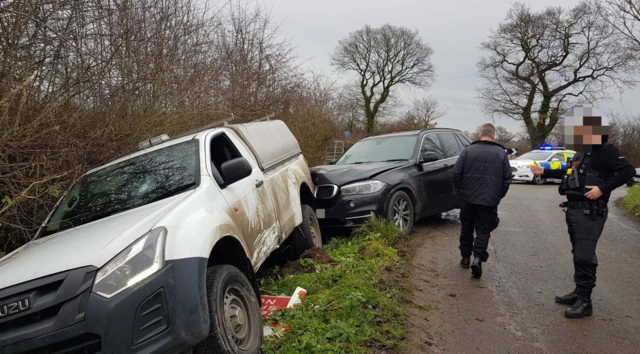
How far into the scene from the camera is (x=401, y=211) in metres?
6.82

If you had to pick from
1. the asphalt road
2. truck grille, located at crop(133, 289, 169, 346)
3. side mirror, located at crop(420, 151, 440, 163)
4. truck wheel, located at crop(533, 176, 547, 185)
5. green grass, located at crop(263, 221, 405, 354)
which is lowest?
truck wheel, located at crop(533, 176, 547, 185)

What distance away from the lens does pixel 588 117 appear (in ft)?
13.9

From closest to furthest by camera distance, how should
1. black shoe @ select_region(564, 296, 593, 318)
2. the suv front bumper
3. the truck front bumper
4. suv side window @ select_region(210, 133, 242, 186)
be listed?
the truck front bumper
black shoe @ select_region(564, 296, 593, 318)
suv side window @ select_region(210, 133, 242, 186)
the suv front bumper

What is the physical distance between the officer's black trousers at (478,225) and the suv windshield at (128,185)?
3.35 metres

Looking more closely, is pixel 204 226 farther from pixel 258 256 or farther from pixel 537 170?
pixel 537 170

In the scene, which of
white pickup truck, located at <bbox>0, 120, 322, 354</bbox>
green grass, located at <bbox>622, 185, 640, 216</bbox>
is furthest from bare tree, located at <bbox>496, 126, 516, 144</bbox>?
white pickup truck, located at <bbox>0, 120, 322, 354</bbox>

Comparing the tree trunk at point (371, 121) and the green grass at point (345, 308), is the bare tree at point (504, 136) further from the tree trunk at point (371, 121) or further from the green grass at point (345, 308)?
the green grass at point (345, 308)

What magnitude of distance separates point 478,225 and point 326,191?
222 centimetres

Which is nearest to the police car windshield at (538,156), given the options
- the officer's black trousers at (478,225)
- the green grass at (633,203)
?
the green grass at (633,203)

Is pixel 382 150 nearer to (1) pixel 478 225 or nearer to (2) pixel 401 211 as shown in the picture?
(2) pixel 401 211

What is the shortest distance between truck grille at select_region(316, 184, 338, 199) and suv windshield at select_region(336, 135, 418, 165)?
4.24 ft

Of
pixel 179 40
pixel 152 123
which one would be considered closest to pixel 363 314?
pixel 152 123

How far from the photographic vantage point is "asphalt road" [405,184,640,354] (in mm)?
3613

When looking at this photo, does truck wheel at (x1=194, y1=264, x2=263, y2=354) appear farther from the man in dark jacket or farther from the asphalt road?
the man in dark jacket
